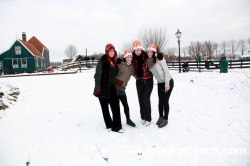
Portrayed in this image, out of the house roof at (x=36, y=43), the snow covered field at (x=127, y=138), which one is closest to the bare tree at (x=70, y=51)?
the house roof at (x=36, y=43)

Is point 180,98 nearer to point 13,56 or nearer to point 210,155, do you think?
point 210,155

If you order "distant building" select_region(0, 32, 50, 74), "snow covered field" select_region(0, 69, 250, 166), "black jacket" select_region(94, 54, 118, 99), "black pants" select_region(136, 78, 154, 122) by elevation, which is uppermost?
"distant building" select_region(0, 32, 50, 74)

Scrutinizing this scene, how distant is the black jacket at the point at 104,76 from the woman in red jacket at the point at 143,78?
0.55 m

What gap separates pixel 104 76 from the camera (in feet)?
10.5

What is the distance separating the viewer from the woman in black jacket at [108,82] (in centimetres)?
316

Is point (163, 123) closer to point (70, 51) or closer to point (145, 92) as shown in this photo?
point (145, 92)

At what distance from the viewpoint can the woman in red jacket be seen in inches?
135

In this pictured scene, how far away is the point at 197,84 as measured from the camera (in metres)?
8.06

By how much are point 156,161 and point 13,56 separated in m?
29.0

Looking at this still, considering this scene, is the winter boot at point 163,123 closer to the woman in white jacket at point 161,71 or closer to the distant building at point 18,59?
the woman in white jacket at point 161,71

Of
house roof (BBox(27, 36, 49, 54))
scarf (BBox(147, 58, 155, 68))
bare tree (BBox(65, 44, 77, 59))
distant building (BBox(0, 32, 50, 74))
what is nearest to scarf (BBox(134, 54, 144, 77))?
scarf (BBox(147, 58, 155, 68))

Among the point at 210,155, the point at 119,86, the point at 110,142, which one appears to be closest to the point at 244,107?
the point at 210,155

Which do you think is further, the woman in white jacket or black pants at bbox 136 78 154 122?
black pants at bbox 136 78 154 122

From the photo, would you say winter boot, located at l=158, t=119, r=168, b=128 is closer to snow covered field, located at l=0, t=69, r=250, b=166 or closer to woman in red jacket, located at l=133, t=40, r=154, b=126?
snow covered field, located at l=0, t=69, r=250, b=166
